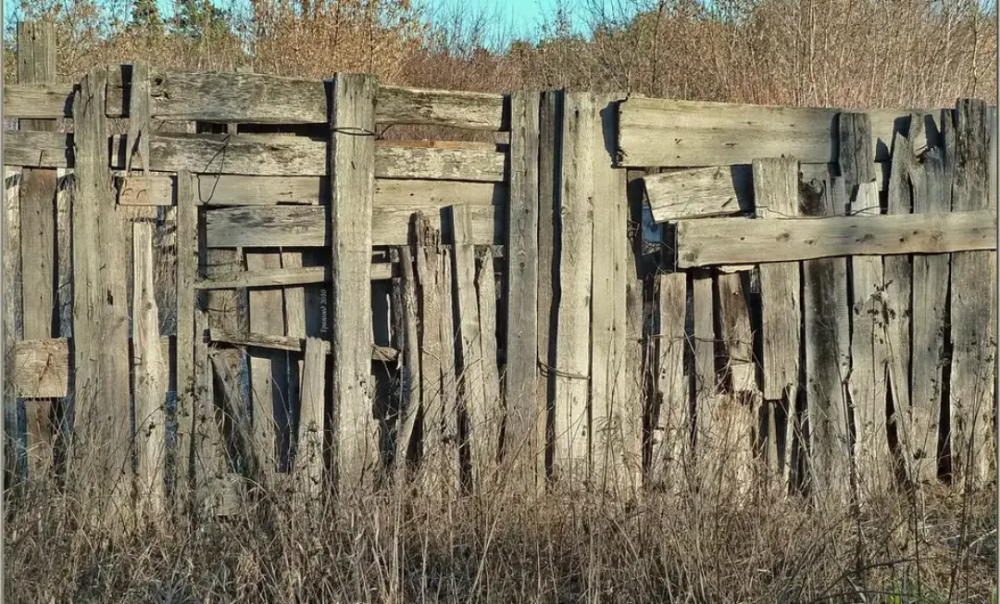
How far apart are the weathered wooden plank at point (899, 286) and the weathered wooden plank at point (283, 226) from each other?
2873 mm

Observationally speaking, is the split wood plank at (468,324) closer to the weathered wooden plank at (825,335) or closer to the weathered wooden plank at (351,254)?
the weathered wooden plank at (351,254)

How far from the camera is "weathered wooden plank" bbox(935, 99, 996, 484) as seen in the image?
6004 millimetres

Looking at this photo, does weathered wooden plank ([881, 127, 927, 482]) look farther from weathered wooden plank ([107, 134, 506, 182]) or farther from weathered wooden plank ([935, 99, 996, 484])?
weathered wooden plank ([107, 134, 506, 182])

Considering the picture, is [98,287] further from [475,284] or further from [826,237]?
[826,237]

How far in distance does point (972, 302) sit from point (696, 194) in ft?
6.48

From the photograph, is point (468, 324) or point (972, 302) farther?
point (972, 302)

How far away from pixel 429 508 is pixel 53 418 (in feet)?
6.84

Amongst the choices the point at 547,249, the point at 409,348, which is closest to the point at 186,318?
the point at 409,348

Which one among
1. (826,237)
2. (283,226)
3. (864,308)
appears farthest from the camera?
(864,308)

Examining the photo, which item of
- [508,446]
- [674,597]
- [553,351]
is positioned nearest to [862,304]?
[553,351]

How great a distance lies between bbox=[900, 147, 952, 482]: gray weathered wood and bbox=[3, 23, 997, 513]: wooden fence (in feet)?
0.05

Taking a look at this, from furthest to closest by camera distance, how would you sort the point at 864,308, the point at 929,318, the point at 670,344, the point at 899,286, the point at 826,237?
the point at 929,318 → the point at 899,286 → the point at 864,308 → the point at 826,237 → the point at 670,344

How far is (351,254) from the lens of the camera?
5039mm

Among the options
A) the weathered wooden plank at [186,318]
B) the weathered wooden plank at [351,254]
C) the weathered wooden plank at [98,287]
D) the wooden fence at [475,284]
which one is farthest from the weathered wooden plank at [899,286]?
the weathered wooden plank at [98,287]
